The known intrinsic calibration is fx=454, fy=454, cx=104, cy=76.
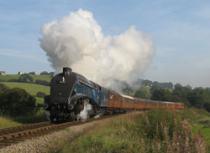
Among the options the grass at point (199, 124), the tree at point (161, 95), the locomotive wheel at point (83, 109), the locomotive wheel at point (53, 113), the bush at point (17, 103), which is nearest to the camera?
the grass at point (199, 124)

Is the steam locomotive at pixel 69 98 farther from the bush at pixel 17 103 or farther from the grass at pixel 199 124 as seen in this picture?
the bush at pixel 17 103

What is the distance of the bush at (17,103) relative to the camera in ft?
130

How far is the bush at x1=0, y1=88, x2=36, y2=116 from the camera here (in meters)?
39.6

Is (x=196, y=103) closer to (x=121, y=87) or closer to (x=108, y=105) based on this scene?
(x=121, y=87)

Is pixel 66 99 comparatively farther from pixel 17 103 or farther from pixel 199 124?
pixel 199 124

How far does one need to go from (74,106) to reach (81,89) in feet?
7.00

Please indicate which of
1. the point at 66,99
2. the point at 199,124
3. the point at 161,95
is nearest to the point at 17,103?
the point at 66,99

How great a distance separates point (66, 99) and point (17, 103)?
10.9 meters

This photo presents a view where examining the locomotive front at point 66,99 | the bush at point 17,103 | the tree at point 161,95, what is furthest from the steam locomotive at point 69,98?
the tree at point 161,95

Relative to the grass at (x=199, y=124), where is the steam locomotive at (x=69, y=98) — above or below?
above

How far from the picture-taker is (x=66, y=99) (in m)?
30.8

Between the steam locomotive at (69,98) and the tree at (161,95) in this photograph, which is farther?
the tree at (161,95)

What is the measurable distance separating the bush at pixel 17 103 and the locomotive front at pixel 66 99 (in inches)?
341

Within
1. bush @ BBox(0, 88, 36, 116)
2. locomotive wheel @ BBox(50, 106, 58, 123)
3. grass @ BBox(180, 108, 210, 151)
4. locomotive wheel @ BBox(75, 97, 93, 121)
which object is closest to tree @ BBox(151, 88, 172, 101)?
grass @ BBox(180, 108, 210, 151)
